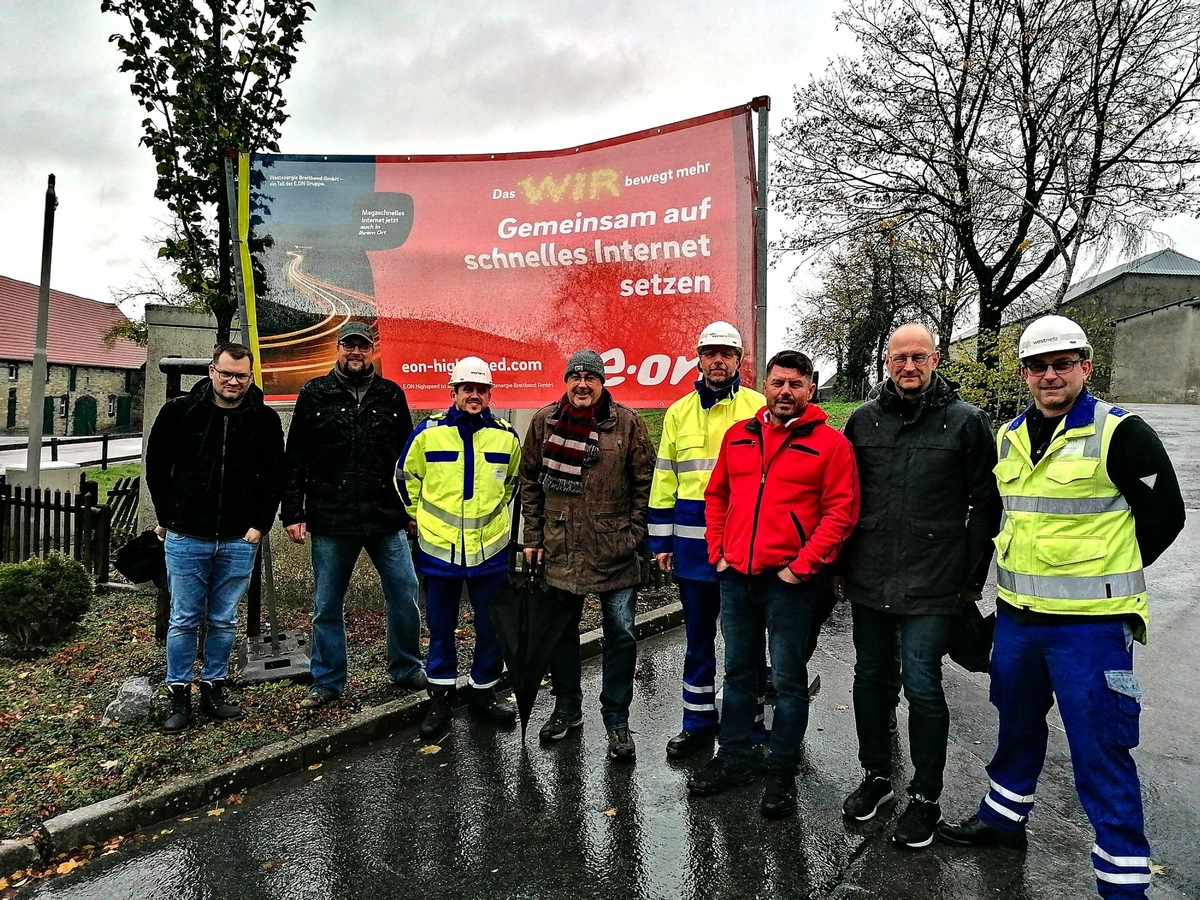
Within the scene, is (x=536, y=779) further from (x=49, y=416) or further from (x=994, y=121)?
(x=49, y=416)

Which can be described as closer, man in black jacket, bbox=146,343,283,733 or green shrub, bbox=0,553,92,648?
man in black jacket, bbox=146,343,283,733

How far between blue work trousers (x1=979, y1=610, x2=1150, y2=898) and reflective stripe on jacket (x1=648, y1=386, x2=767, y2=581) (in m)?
1.42

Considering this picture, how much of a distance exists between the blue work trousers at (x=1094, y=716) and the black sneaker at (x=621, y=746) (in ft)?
5.61

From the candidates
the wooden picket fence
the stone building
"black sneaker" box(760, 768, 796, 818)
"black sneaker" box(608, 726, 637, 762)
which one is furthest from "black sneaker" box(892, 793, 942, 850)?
the stone building

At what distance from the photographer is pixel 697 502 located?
153 inches

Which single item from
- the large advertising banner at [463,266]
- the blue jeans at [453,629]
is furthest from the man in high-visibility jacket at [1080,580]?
the large advertising banner at [463,266]

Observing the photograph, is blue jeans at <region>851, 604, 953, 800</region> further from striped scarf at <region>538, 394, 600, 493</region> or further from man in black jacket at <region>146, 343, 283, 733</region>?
man in black jacket at <region>146, 343, 283, 733</region>

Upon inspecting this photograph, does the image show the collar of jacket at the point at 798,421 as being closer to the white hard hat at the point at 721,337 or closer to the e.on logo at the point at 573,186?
the white hard hat at the point at 721,337

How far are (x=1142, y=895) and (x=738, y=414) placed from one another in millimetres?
2427

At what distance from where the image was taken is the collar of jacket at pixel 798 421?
11.0 feet

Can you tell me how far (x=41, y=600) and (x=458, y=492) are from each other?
3.38 metres

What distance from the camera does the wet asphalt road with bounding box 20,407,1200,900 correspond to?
2842 mm

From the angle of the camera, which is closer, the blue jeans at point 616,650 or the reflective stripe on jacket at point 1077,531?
the reflective stripe on jacket at point 1077,531

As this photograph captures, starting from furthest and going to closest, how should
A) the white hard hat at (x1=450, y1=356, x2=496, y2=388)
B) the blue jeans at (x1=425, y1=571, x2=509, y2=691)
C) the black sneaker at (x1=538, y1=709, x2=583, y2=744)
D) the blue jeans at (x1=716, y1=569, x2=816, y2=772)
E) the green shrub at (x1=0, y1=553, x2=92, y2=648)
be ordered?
the green shrub at (x1=0, y1=553, x2=92, y2=648), the blue jeans at (x1=425, y1=571, x2=509, y2=691), the white hard hat at (x1=450, y1=356, x2=496, y2=388), the black sneaker at (x1=538, y1=709, x2=583, y2=744), the blue jeans at (x1=716, y1=569, x2=816, y2=772)
